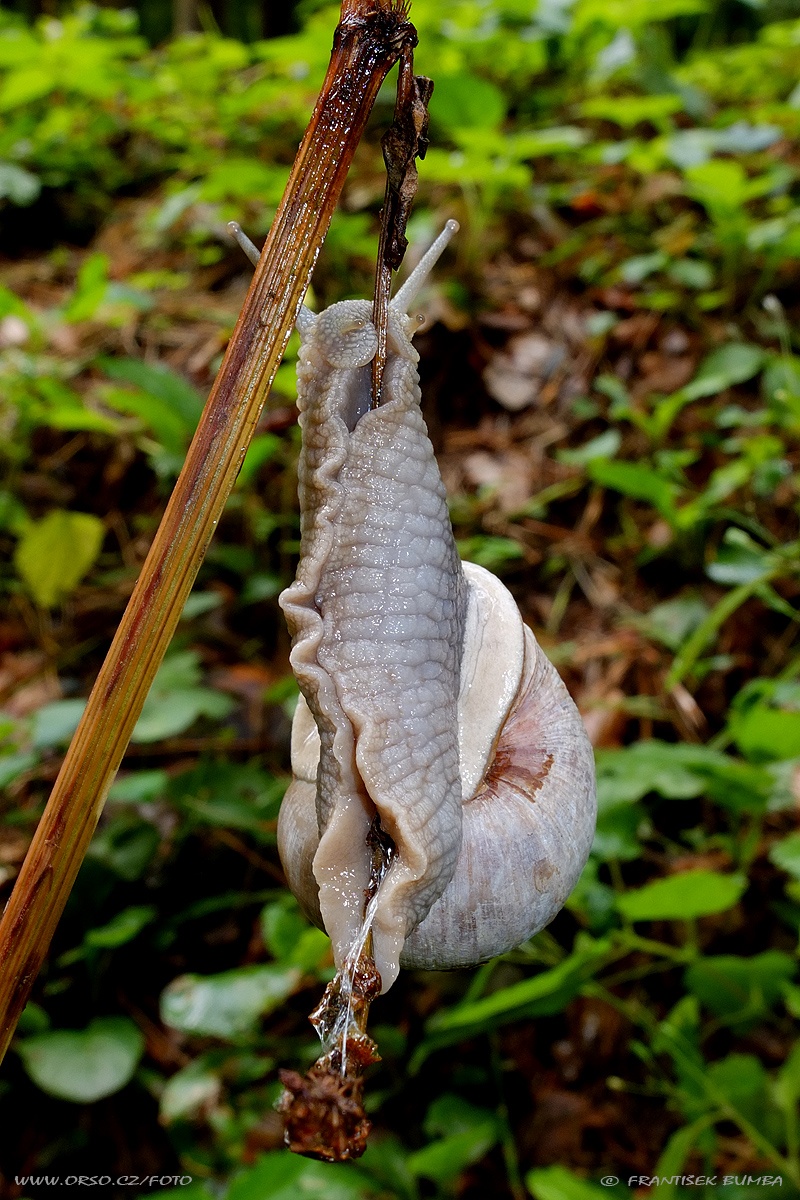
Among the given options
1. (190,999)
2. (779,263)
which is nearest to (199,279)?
(779,263)

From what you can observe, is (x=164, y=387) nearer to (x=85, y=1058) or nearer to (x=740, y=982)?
(x=85, y=1058)

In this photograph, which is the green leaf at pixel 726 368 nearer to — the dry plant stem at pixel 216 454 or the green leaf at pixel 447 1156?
the green leaf at pixel 447 1156

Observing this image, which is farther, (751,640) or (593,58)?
(593,58)

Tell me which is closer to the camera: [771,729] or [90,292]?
[771,729]

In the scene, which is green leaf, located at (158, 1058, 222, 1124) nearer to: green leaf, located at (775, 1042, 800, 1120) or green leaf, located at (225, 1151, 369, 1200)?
green leaf, located at (225, 1151, 369, 1200)

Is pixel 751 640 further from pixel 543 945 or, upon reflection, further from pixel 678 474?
pixel 543 945

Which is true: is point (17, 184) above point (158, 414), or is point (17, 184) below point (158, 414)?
above

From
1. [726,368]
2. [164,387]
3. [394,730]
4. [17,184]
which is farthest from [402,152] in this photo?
[17,184]

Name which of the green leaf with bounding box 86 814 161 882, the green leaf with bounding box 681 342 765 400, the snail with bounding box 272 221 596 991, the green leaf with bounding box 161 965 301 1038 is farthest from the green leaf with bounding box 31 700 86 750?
the green leaf with bounding box 681 342 765 400
